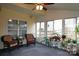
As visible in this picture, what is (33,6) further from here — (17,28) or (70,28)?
(70,28)

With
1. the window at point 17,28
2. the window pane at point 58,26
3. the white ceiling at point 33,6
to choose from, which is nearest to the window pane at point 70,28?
the window pane at point 58,26

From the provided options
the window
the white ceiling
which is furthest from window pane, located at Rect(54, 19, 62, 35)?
the window

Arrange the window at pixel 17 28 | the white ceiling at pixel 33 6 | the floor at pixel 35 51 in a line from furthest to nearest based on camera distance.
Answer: the window at pixel 17 28 → the floor at pixel 35 51 → the white ceiling at pixel 33 6

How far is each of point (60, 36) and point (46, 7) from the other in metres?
0.55

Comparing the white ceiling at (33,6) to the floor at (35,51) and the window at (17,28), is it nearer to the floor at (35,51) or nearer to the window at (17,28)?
the window at (17,28)

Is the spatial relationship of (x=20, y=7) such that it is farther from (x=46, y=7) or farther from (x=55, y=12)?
(x=55, y=12)

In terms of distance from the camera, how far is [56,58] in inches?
87.5

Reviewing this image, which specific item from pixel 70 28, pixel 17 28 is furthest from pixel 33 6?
pixel 70 28

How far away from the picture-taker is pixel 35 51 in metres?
2.40

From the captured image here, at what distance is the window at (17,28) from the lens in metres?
2.44

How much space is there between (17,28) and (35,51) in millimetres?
517

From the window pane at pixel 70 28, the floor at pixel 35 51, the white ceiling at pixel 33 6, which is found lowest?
the floor at pixel 35 51

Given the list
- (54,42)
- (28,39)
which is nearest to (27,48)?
(28,39)

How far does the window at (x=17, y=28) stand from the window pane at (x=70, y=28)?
73cm
